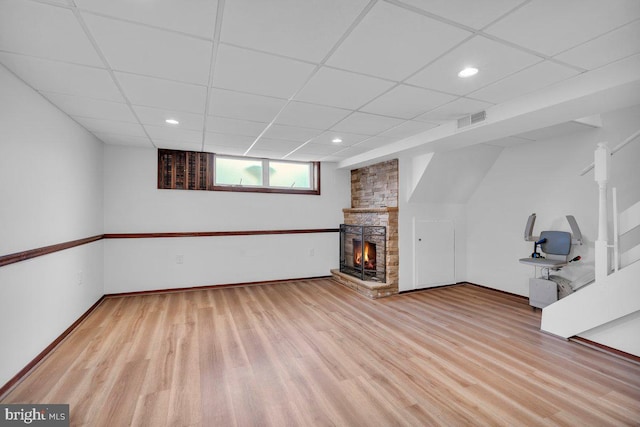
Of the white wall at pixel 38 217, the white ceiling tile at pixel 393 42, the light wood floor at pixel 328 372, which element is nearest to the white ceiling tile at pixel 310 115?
the white ceiling tile at pixel 393 42

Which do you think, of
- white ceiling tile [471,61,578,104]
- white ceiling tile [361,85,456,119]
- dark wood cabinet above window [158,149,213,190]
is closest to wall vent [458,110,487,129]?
white ceiling tile [471,61,578,104]

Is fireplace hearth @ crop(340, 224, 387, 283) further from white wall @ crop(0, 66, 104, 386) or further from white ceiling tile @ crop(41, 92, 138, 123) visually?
white wall @ crop(0, 66, 104, 386)

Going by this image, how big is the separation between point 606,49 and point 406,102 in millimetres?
1357

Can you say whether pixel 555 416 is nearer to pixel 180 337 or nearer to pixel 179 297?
pixel 180 337

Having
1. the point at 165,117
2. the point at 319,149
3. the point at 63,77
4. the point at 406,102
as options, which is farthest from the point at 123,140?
the point at 406,102

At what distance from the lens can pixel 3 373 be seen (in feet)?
6.92

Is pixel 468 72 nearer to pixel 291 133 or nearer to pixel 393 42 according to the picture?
pixel 393 42

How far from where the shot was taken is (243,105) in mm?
2791

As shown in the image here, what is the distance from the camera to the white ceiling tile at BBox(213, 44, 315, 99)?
1.94m

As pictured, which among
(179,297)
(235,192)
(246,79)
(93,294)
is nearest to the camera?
(246,79)

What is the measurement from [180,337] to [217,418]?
59.0 inches

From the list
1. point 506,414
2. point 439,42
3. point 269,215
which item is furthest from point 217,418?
point 269,215

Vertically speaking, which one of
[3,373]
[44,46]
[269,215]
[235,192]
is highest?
[44,46]

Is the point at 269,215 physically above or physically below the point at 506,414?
above
